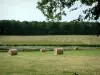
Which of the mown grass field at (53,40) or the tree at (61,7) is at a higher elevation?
the tree at (61,7)

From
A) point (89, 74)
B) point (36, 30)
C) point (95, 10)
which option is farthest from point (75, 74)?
point (36, 30)

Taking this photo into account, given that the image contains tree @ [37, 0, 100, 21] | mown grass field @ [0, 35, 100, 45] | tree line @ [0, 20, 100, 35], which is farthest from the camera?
tree line @ [0, 20, 100, 35]

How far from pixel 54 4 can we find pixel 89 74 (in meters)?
5.15

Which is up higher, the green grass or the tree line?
the green grass

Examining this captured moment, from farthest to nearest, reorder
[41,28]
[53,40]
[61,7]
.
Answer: [41,28]
[53,40]
[61,7]

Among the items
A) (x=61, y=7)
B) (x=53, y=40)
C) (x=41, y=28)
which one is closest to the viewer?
(x=61, y=7)

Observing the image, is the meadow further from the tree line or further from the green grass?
the tree line

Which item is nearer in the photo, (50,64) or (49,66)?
(49,66)

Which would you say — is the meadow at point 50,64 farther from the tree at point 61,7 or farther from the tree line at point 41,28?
the tree line at point 41,28

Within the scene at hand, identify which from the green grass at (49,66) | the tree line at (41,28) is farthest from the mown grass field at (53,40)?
the tree line at (41,28)

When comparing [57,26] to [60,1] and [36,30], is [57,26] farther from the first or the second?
[60,1]

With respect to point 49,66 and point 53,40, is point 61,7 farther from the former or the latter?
point 53,40

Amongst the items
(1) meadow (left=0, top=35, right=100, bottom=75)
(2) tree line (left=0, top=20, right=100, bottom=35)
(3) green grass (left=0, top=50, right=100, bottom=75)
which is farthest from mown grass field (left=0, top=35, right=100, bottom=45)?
(2) tree line (left=0, top=20, right=100, bottom=35)

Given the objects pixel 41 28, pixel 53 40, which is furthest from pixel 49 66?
pixel 41 28
